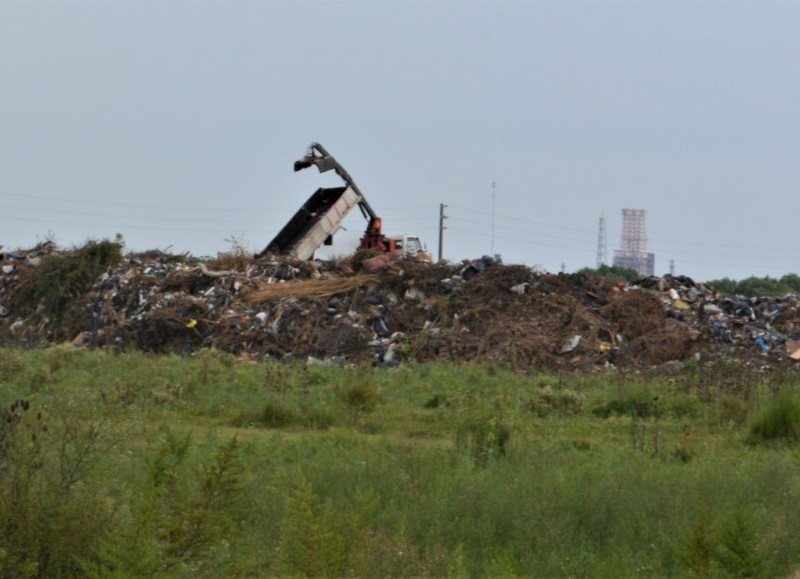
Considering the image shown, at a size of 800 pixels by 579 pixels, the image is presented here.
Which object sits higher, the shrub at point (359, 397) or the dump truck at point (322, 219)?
the dump truck at point (322, 219)

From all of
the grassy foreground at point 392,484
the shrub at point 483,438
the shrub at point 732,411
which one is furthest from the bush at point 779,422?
the shrub at point 483,438

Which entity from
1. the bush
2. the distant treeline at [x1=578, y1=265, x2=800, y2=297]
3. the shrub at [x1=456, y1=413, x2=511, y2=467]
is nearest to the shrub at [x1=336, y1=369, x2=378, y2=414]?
the shrub at [x1=456, y1=413, x2=511, y2=467]

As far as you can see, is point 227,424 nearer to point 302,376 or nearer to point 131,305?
point 302,376

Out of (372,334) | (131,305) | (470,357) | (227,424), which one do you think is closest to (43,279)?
(131,305)

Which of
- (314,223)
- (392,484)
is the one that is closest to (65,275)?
(314,223)

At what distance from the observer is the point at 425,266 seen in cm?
2423

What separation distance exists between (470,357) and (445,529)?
1268 centimetres

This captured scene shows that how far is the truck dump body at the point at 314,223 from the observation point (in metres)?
27.3

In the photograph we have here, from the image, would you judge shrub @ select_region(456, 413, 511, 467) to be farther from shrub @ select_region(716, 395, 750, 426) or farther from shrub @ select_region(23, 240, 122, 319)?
shrub @ select_region(23, 240, 122, 319)

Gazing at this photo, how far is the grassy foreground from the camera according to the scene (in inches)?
259

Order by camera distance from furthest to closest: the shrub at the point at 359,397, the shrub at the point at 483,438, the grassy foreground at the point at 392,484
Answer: the shrub at the point at 359,397 < the shrub at the point at 483,438 < the grassy foreground at the point at 392,484

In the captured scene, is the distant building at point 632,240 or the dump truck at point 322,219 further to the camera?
the distant building at point 632,240

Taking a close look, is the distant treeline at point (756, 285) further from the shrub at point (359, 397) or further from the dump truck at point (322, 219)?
the shrub at point (359, 397)

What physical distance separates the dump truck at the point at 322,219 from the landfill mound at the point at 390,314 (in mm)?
1257
